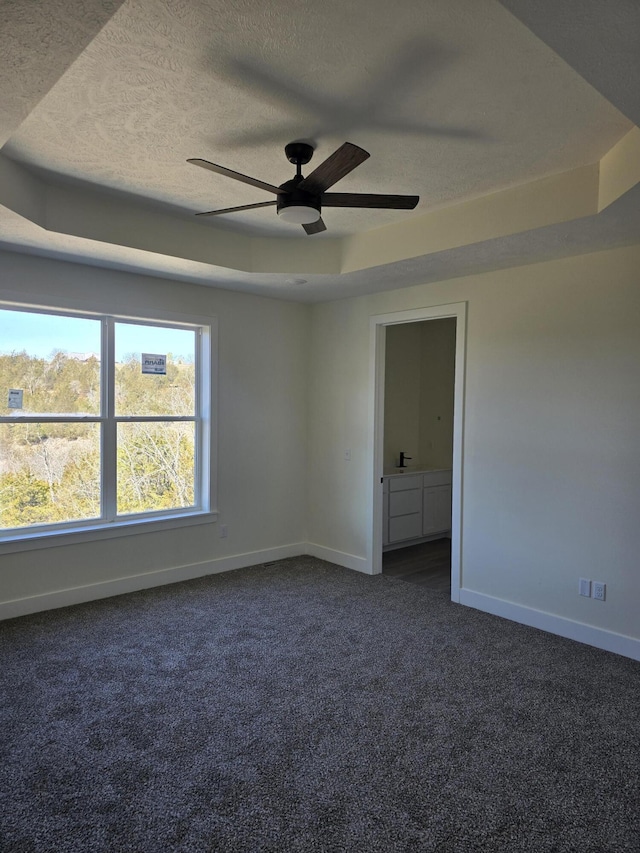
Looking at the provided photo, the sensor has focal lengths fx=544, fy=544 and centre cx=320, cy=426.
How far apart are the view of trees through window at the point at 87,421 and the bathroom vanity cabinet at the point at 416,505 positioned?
2.07 meters

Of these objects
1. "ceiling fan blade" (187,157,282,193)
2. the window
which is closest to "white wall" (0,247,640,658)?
the window

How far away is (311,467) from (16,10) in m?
4.58

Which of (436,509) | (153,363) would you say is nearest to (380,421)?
(436,509)

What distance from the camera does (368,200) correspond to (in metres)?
2.55

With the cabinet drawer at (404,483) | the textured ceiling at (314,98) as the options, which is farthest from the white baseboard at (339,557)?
the textured ceiling at (314,98)

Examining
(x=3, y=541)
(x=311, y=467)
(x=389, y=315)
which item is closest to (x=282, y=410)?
(x=311, y=467)

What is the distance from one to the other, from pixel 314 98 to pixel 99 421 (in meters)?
2.98

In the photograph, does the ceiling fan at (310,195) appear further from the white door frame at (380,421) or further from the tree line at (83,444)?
the tree line at (83,444)

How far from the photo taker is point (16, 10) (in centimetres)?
145

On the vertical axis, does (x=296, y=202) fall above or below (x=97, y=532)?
above

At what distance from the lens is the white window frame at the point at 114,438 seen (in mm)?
3979

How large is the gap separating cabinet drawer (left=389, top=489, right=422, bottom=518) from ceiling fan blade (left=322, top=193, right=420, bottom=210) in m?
3.61

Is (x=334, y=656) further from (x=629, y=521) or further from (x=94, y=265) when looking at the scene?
(x=94, y=265)

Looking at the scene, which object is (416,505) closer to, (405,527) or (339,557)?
(405,527)
